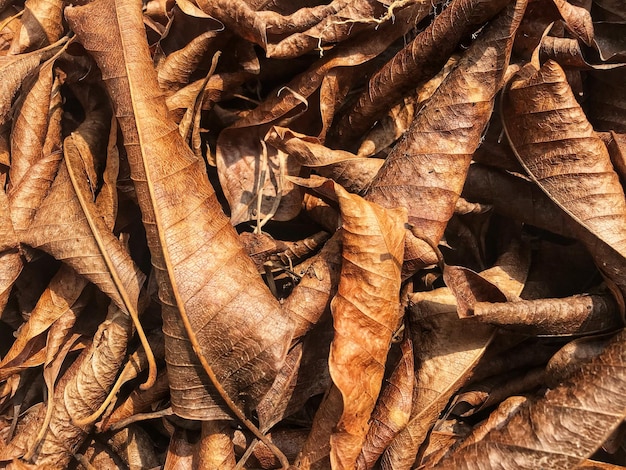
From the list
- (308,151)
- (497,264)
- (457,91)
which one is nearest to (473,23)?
(457,91)

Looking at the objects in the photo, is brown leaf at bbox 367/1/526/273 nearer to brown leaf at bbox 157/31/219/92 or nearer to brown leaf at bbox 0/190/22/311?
brown leaf at bbox 157/31/219/92

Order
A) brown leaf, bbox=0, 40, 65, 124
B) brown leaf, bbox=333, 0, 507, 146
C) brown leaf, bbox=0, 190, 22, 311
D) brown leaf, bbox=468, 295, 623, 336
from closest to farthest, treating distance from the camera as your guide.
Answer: brown leaf, bbox=468, 295, 623, 336 < brown leaf, bbox=333, 0, 507, 146 < brown leaf, bbox=0, 190, 22, 311 < brown leaf, bbox=0, 40, 65, 124

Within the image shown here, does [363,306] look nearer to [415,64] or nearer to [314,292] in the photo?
[314,292]

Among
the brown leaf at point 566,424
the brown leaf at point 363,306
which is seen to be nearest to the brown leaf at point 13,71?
the brown leaf at point 363,306

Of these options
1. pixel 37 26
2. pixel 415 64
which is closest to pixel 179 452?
pixel 415 64

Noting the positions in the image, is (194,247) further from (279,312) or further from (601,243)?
(601,243)

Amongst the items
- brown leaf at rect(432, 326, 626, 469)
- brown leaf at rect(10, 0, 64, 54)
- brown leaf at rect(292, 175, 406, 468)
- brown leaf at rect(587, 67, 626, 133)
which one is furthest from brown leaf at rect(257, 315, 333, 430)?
brown leaf at rect(10, 0, 64, 54)

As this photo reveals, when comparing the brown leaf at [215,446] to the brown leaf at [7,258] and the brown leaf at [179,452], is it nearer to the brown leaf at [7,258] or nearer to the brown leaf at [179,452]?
the brown leaf at [179,452]
